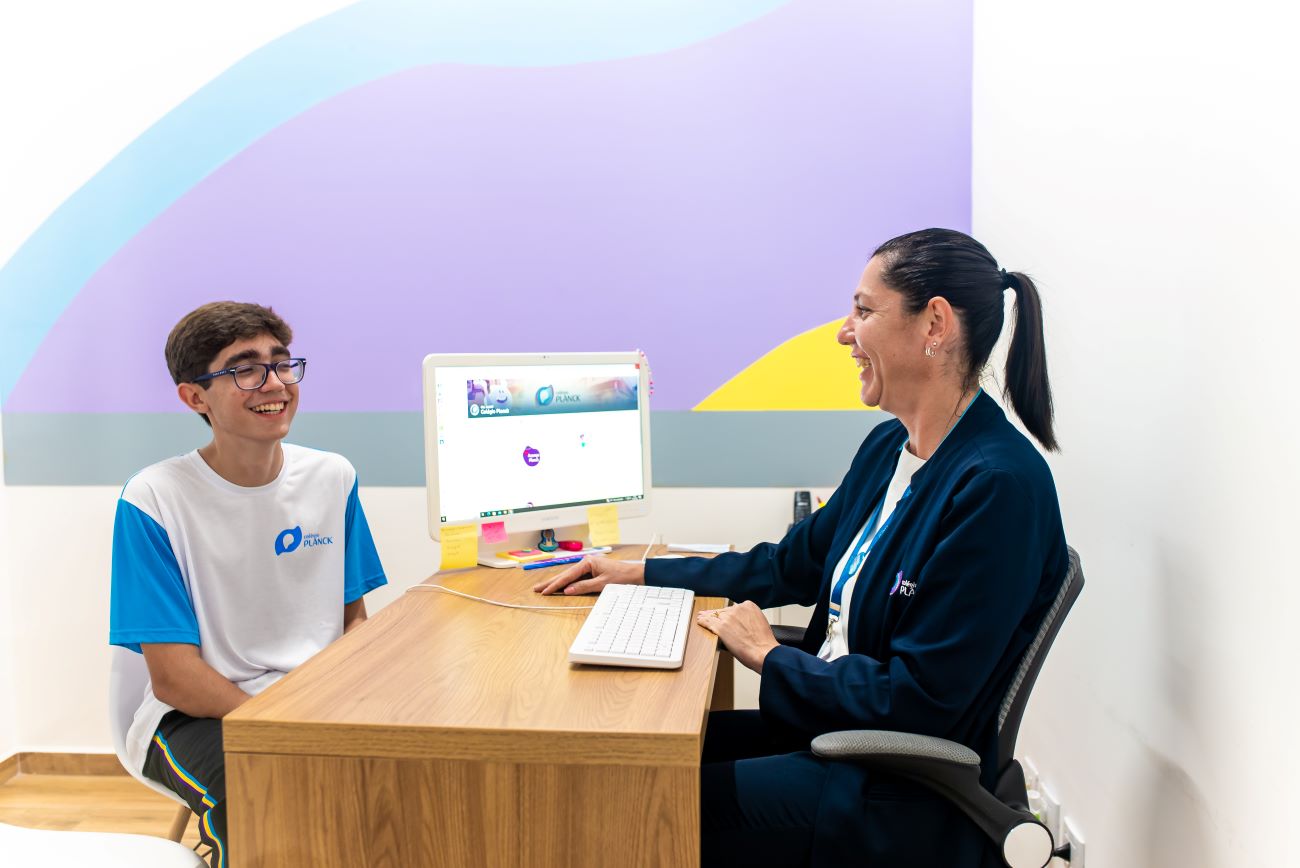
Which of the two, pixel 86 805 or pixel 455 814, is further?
pixel 86 805

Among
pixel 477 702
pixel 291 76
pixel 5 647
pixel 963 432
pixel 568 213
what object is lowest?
pixel 5 647

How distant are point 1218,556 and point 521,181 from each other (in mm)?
2128

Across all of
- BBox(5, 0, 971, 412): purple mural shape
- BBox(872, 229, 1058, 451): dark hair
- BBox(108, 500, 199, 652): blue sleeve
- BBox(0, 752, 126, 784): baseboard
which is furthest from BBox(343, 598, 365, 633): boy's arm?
BBox(0, 752, 126, 784): baseboard

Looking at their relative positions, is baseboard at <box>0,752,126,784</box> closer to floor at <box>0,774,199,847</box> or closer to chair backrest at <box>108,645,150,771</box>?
floor at <box>0,774,199,847</box>

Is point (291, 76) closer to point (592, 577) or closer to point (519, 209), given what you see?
point (519, 209)

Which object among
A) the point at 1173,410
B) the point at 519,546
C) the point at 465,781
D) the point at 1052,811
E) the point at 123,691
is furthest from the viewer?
the point at 519,546

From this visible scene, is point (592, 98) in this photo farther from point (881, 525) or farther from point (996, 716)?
point (996, 716)

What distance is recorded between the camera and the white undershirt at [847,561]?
1576 mm

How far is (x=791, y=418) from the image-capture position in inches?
110

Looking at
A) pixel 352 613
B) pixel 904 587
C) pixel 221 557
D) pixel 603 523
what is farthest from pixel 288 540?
pixel 904 587

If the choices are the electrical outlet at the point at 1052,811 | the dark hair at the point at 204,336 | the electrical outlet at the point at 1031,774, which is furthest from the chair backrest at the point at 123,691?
the electrical outlet at the point at 1031,774

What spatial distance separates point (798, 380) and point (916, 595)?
1.51m

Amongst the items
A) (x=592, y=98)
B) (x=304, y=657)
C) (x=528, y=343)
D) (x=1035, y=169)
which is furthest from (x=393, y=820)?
(x=592, y=98)

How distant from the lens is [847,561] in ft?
5.49
